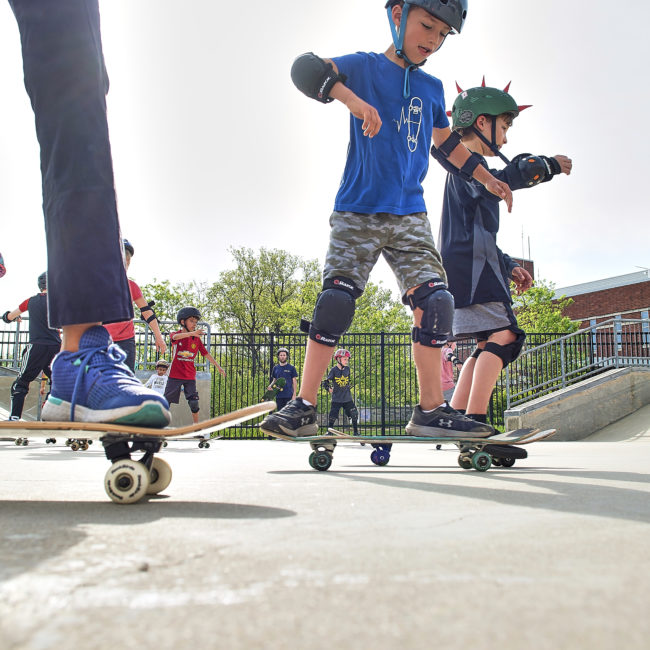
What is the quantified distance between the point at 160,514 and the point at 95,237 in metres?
0.92

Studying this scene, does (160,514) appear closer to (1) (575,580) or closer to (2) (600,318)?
(1) (575,580)

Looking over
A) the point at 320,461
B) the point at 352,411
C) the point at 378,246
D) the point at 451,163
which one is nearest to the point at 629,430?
the point at 352,411

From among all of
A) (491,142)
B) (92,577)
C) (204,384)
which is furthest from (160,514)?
(204,384)

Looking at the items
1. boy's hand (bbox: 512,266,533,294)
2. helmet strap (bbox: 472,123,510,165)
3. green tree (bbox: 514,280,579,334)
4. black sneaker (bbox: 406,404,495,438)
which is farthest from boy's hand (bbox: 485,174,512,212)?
green tree (bbox: 514,280,579,334)

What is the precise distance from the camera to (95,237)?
6.07ft

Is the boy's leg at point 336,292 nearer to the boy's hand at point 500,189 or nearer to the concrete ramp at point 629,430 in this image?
the boy's hand at point 500,189

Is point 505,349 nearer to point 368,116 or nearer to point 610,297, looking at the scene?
point 368,116

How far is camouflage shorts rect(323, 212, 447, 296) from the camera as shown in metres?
3.20

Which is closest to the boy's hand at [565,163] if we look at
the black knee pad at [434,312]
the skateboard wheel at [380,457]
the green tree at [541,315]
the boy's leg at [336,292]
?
the black knee pad at [434,312]

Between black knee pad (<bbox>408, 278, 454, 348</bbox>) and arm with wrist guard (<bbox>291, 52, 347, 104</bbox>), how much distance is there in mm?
1127

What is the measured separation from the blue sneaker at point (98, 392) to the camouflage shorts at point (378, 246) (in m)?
1.56

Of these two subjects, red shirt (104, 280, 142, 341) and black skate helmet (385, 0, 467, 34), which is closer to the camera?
black skate helmet (385, 0, 467, 34)

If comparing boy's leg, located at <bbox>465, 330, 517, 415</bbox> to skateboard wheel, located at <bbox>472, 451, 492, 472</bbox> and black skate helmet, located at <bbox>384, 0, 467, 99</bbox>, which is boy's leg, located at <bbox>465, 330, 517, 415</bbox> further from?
black skate helmet, located at <bbox>384, 0, 467, 99</bbox>

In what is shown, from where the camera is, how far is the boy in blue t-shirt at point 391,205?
121 inches
